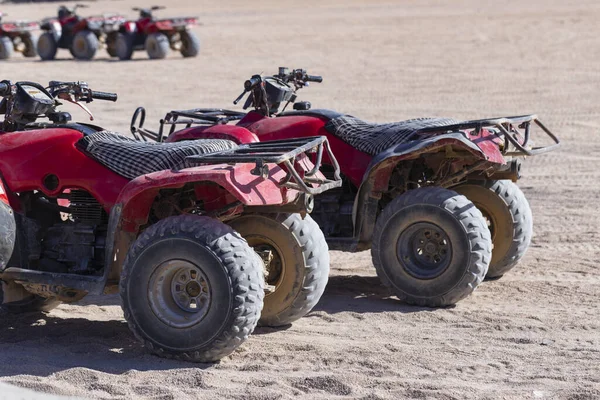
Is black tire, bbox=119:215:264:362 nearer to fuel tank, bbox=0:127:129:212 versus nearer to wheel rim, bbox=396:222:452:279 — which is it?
fuel tank, bbox=0:127:129:212

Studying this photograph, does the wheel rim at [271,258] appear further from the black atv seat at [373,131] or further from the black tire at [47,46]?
the black tire at [47,46]

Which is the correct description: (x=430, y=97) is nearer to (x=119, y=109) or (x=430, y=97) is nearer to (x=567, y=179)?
(x=119, y=109)

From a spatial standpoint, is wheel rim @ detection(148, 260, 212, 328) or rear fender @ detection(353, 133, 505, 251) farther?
rear fender @ detection(353, 133, 505, 251)

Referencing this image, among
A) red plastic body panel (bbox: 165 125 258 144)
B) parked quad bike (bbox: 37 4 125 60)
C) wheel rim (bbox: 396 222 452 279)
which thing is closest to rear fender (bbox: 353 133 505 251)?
wheel rim (bbox: 396 222 452 279)

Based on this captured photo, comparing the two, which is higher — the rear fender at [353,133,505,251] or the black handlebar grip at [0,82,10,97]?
the black handlebar grip at [0,82,10,97]

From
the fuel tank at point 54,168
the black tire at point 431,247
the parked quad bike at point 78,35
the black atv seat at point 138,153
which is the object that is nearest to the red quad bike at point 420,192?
the black tire at point 431,247

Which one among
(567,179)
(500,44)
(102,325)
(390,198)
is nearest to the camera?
(102,325)

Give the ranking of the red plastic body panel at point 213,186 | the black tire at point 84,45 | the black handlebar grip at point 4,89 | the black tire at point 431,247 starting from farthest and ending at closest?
the black tire at point 84,45
the black tire at point 431,247
the black handlebar grip at point 4,89
the red plastic body panel at point 213,186

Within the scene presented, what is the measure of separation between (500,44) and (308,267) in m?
18.9

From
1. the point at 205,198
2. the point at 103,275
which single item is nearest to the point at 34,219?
the point at 103,275

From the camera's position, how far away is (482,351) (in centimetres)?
630

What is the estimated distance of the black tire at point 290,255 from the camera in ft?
20.9

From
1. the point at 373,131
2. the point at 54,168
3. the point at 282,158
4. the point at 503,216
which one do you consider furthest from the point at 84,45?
the point at 282,158

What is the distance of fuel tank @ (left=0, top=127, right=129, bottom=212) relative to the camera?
6.34 meters
